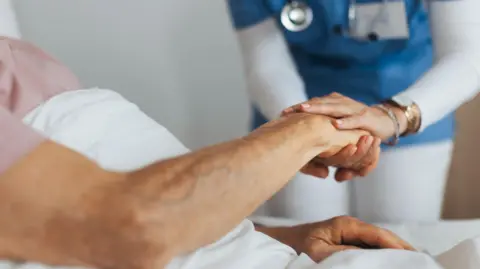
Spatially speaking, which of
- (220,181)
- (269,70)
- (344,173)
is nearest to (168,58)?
(269,70)

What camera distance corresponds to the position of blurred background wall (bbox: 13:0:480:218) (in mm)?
1916

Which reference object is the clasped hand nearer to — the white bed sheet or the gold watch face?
the gold watch face

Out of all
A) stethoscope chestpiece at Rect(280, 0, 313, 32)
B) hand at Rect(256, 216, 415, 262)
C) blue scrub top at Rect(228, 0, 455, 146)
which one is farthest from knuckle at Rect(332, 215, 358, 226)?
stethoscope chestpiece at Rect(280, 0, 313, 32)

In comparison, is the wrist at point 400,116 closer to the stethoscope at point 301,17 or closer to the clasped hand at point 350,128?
the clasped hand at point 350,128

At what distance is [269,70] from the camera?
4.44 feet

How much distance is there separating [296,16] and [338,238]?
47 cm

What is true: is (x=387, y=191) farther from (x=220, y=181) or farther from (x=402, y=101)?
(x=220, y=181)

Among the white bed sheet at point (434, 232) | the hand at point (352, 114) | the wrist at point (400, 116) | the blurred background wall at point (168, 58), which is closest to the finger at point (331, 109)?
the hand at point (352, 114)

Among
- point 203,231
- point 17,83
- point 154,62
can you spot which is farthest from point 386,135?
point 154,62

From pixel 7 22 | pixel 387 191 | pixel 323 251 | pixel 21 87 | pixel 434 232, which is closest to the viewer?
pixel 21 87

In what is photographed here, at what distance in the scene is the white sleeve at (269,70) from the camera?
4.33 ft

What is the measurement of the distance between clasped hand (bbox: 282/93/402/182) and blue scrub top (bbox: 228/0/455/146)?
0.58ft

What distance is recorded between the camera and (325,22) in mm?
1306

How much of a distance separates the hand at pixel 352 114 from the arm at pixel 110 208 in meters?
0.29
